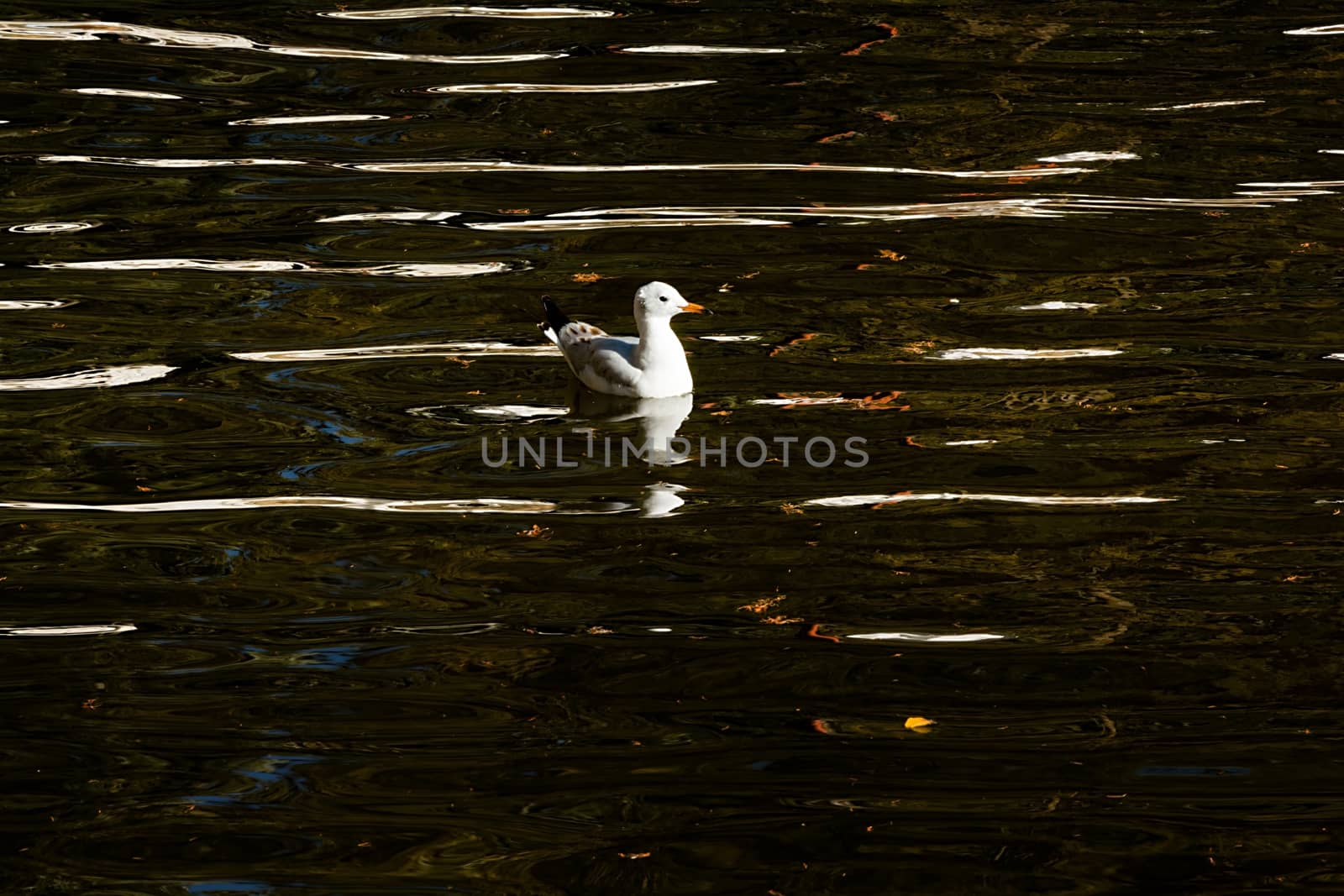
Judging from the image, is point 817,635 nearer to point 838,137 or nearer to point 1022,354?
point 1022,354

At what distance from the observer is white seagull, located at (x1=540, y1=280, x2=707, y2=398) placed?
6.34m

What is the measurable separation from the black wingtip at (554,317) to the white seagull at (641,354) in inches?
3.2

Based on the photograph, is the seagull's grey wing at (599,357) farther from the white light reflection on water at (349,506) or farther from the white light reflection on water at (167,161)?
the white light reflection on water at (167,161)

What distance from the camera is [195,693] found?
424 cm

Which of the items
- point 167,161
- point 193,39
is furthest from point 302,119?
point 193,39

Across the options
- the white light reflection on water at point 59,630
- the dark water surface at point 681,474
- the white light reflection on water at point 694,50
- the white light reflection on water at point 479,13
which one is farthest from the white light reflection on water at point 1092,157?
the white light reflection on water at point 59,630

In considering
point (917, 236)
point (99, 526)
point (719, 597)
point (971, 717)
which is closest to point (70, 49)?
point (917, 236)

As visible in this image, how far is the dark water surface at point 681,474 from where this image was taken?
3754mm

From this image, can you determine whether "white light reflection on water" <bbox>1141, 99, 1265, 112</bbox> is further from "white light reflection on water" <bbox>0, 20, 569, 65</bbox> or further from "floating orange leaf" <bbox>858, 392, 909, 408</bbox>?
"floating orange leaf" <bbox>858, 392, 909, 408</bbox>

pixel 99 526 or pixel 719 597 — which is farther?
pixel 99 526

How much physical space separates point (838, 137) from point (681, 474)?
12.9 feet

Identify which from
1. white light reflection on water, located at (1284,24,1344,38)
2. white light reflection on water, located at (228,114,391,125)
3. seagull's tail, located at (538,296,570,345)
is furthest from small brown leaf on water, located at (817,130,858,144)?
white light reflection on water, located at (1284,24,1344,38)

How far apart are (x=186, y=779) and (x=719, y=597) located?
1491mm

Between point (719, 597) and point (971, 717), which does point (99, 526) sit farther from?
point (971, 717)
